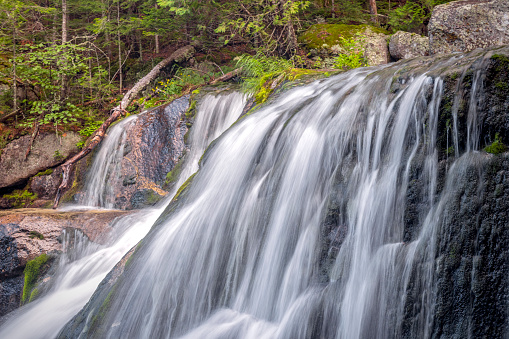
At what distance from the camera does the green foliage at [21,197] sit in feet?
24.4

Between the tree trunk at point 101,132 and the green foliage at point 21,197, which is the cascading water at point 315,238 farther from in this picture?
the green foliage at point 21,197

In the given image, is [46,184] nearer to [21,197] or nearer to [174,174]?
[21,197]

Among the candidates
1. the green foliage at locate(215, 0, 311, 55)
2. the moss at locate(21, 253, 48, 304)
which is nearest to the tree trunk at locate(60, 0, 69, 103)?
the green foliage at locate(215, 0, 311, 55)

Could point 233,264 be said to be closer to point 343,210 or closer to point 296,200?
point 296,200

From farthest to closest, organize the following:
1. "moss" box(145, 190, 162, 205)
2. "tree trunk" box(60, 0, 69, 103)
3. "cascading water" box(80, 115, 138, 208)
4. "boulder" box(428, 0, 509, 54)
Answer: "tree trunk" box(60, 0, 69, 103) → "cascading water" box(80, 115, 138, 208) → "moss" box(145, 190, 162, 205) → "boulder" box(428, 0, 509, 54)

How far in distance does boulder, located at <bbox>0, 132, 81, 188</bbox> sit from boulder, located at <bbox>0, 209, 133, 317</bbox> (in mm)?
3112

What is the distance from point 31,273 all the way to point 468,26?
24.2 feet

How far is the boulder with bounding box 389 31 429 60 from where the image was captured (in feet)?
23.9

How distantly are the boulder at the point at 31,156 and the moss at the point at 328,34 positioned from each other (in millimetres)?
6388

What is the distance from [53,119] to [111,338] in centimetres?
769

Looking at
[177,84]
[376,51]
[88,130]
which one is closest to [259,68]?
[376,51]

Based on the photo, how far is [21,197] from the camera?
7.50 metres

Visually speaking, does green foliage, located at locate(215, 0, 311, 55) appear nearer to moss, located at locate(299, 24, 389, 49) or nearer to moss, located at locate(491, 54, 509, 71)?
moss, located at locate(299, 24, 389, 49)

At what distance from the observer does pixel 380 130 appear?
276cm
